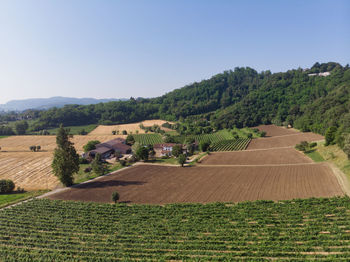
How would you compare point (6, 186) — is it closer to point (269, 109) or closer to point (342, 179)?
point (342, 179)

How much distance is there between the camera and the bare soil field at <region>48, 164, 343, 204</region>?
39031 mm

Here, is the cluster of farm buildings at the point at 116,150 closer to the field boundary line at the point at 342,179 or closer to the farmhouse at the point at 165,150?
the farmhouse at the point at 165,150

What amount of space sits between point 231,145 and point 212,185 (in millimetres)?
45601

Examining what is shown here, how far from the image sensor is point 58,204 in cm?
3759

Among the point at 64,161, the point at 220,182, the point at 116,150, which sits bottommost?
the point at 220,182

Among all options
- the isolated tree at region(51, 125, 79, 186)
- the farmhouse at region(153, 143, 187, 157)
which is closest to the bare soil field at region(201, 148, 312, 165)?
the farmhouse at region(153, 143, 187, 157)

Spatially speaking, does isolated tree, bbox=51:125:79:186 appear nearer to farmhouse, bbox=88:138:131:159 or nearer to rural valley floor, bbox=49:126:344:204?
rural valley floor, bbox=49:126:344:204

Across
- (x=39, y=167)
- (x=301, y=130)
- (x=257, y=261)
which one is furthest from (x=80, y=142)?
(x=301, y=130)

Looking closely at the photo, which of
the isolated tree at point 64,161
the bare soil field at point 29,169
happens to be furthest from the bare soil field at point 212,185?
the bare soil field at point 29,169

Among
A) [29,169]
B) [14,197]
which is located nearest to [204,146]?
[14,197]

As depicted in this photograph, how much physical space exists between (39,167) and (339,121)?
112 m

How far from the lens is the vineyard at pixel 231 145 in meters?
Answer: 83.2

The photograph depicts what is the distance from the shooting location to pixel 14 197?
42.5 metres

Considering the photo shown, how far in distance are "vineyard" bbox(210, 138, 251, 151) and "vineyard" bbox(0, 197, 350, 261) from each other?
49168 mm
